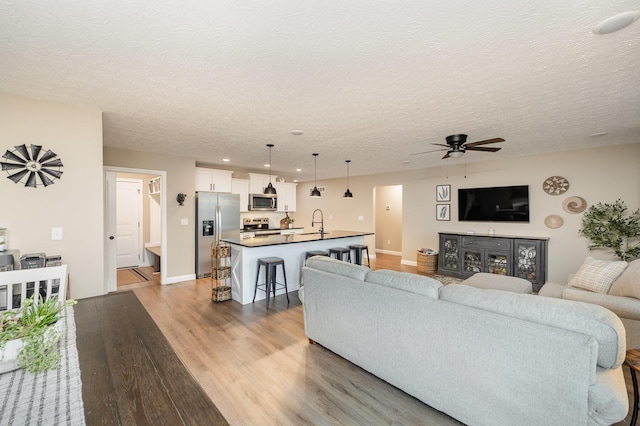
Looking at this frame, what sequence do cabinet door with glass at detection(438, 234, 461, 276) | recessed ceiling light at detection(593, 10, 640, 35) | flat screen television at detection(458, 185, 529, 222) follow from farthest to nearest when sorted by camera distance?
cabinet door with glass at detection(438, 234, 461, 276), flat screen television at detection(458, 185, 529, 222), recessed ceiling light at detection(593, 10, 640, 35)

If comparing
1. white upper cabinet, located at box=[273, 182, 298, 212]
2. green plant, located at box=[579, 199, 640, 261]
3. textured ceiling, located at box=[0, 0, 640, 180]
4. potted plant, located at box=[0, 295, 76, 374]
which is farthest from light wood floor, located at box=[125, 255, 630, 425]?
green plant, located at box=[579, 199, 640, 261]

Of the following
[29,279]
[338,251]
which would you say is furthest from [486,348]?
[338,251]

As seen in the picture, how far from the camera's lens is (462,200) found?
20.4ft

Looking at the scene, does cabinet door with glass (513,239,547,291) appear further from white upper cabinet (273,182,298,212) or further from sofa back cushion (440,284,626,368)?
white upper cabinet (273,182,298,212)

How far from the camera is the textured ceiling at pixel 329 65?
156 cm

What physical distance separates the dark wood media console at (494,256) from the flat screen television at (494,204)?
0.50 meters

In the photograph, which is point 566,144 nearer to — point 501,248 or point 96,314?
point 501,248

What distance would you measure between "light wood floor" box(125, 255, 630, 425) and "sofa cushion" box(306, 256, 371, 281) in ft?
2.69

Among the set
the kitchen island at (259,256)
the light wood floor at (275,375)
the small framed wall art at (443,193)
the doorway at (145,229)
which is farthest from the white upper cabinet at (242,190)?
the small framed wall art at (443,193)

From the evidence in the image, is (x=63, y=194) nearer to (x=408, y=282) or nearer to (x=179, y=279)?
(x=179, y=279)

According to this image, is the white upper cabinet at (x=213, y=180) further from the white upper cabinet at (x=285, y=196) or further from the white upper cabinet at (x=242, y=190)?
the white upper cabinet at (x=285, y=196)

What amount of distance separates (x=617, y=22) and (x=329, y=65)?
1.69 metres

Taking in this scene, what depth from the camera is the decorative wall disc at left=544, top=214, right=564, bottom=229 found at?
5.07 meters

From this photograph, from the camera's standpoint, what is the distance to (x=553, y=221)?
5.14 m
